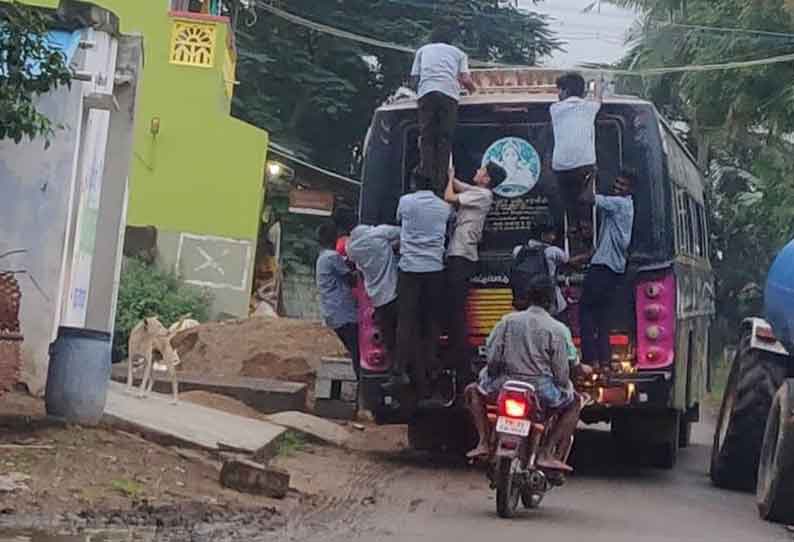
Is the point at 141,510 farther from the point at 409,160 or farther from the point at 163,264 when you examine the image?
the point at 163,264

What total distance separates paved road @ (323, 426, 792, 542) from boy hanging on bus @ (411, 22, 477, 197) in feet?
8.16

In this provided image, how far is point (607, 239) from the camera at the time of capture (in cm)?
1208

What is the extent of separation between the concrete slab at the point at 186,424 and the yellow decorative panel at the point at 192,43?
40.1 feet

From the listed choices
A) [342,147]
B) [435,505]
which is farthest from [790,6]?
[342,147]

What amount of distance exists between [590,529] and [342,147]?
28033 mm

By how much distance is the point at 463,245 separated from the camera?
12180 millimetres

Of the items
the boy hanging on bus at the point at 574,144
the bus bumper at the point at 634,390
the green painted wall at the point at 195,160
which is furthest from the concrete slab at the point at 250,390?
the green painted wall at the point at 195,160

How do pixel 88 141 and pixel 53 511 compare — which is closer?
pixel 53 511

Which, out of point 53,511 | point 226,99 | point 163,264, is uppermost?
point 226,99

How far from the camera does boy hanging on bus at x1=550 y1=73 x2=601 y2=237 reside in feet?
39.2

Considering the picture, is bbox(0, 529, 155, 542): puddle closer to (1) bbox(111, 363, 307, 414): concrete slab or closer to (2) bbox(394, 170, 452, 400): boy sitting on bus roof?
(2) bbox(394, 170, 452, 400): boy sitting on bus roof

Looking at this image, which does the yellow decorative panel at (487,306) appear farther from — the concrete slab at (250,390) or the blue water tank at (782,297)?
the concrete slab at (250,390)

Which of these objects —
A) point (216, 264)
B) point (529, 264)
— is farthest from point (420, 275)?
point (216, 264)

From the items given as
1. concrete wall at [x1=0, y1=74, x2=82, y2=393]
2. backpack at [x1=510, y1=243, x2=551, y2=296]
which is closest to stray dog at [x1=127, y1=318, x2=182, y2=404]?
concrete wall at [x1=0, y1=74, x2=82, y2=393]
